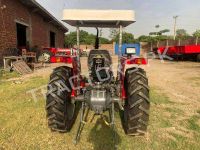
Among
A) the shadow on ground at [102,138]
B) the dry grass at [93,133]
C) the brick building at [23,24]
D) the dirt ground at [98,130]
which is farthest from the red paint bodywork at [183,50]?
the shadow on ground at [102,138]

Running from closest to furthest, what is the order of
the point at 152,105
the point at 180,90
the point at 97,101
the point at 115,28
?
the point at 97,101
the point at 115,28
the point at 152,105
the point at 180,90

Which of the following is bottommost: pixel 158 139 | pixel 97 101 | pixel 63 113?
pixel 158 139

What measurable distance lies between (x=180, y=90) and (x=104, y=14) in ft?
17.1

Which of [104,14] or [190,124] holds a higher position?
[104,14]

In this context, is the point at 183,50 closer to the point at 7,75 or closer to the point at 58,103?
the point at 7,75

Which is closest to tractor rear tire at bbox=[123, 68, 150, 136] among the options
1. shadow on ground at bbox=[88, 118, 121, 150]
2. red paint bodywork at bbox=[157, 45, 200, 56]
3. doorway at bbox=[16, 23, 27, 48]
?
shadow on ground at bbox=[88, 118, 121, 150]

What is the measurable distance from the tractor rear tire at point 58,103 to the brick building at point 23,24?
8.91 metres

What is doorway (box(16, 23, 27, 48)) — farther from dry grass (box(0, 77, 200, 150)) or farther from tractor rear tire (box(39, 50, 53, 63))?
dry grass (box(0, 77, 200, 150))

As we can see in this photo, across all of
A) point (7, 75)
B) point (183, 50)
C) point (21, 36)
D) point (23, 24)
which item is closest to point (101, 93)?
point (7, 75)

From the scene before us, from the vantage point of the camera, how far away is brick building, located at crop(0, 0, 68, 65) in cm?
1204

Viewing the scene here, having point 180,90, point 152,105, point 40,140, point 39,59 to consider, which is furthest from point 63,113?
point 39,59

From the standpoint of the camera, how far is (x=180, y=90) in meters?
A: 7.80

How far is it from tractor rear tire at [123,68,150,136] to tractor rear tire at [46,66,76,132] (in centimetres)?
105

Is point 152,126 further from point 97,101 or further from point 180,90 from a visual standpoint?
point 180,90
